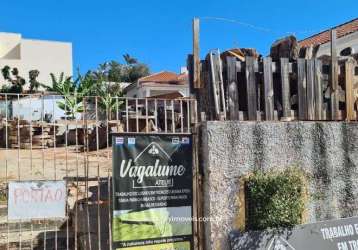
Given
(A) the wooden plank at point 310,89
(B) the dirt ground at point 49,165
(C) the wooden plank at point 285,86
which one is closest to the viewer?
(C) the wooden plank at point 285,86

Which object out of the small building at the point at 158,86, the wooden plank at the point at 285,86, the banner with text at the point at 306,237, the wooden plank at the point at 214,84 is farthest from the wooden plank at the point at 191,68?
the small building at the point at 158,86

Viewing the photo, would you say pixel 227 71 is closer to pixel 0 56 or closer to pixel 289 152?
pixel 289 152

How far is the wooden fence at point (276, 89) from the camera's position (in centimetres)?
621

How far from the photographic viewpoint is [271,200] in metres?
5.92

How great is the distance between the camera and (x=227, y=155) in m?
5.93

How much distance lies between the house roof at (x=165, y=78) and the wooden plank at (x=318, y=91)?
1177 inches

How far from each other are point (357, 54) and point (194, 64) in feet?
10.2

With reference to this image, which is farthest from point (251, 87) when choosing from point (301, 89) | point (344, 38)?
point (344, 38)

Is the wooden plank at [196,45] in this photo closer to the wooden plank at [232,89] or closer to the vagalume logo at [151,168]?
the wooden plank at [232,89]

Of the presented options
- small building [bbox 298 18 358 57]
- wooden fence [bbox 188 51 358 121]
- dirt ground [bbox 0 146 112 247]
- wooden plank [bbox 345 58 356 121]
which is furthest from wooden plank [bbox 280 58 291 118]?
small building [bbox 298 18 358 57]

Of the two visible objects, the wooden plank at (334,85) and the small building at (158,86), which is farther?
the small building at (158,86)

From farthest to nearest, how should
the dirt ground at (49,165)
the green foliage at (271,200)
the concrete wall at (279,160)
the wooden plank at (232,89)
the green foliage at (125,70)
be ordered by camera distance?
the green foliage at (125,70), the dirt ground at (49,165), the wooden plank at (232,89), the green foliage at (271,200), the concrete wall at (279,160)

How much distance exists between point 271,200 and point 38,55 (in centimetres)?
4719

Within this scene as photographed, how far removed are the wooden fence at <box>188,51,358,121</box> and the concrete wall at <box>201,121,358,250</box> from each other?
25cm
